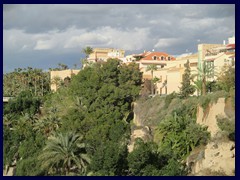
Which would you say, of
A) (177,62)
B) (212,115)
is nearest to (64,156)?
(212,115)

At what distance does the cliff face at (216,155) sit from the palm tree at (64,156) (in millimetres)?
4419

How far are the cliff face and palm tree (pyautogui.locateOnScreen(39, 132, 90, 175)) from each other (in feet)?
14.5

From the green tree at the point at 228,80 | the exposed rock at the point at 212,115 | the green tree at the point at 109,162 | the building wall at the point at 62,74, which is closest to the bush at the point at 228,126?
the exposed rock at the point at 212,115

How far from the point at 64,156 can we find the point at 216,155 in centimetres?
611

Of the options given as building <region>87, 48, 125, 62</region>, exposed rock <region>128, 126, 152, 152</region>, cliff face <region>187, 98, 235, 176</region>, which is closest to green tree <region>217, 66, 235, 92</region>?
cliff face <region>187, 98, 235, 176</region>

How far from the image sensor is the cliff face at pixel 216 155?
19000mm

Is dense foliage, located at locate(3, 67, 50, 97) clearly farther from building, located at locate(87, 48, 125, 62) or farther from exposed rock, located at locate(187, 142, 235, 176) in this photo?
exposed rock, located at locate(187, 142, 235, 176)

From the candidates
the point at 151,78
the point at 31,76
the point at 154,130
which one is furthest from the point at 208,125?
the point at 31,76

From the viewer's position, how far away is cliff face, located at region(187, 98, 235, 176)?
19000 millimetres

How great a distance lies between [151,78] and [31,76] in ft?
44.8

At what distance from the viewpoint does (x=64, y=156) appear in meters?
19.6

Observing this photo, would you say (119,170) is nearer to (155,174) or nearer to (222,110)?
(155,174)

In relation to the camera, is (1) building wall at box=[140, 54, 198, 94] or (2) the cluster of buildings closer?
(2) the cluster of buildings

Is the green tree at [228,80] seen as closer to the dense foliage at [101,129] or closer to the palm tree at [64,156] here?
the dense foliage at [101,129]
